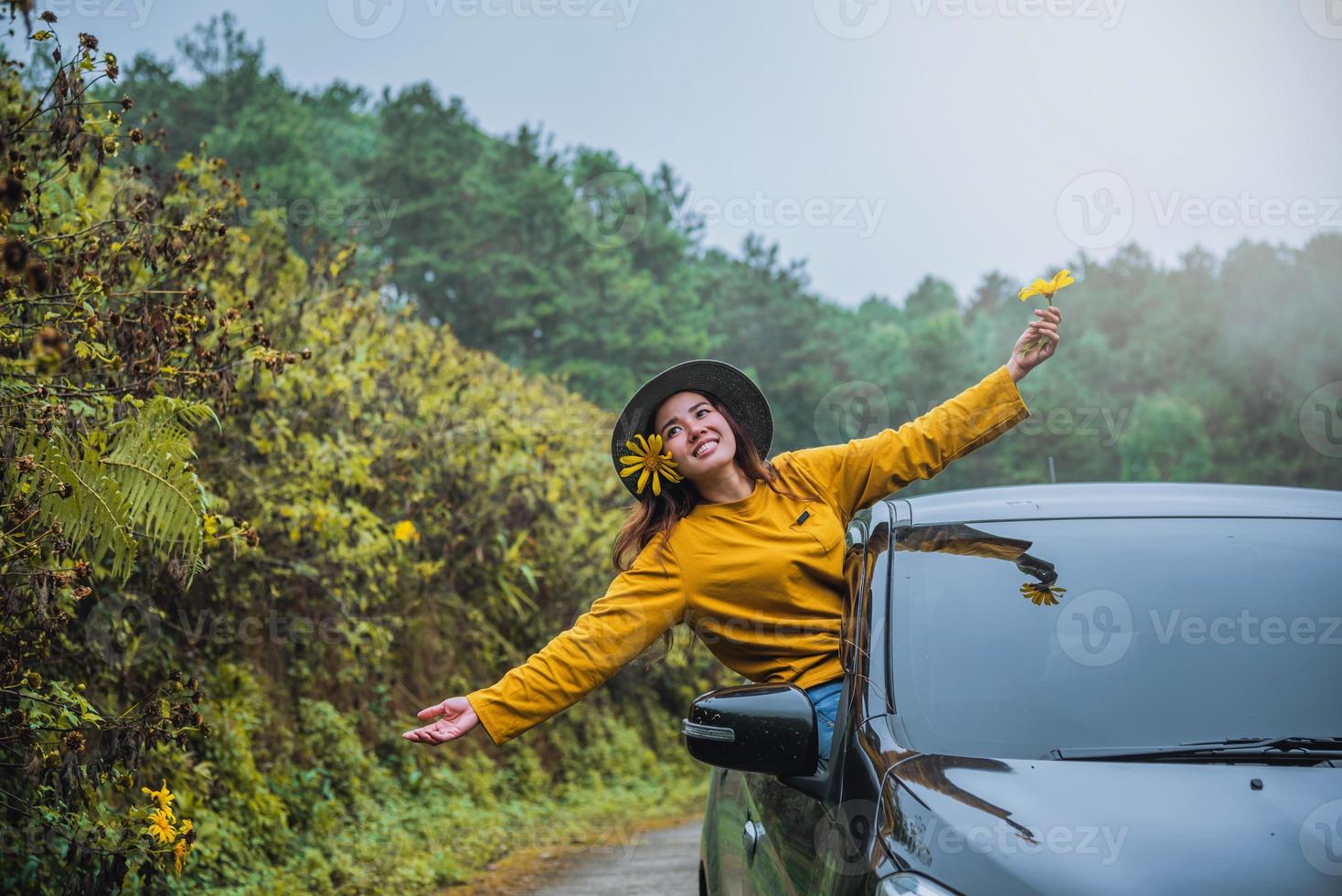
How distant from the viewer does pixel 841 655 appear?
328 cm

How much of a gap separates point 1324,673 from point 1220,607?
0.25 metres

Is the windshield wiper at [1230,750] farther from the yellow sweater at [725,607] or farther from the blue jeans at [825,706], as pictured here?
the yellow sweater at [725,607]

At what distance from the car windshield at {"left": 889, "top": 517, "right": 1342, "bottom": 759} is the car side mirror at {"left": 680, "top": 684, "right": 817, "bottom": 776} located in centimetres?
22

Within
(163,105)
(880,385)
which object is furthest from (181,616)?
(880,385)

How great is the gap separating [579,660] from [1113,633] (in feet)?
4.60

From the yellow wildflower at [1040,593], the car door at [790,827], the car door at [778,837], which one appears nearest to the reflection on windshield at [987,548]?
the yellow wildflower at [1040,593]

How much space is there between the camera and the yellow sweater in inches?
137

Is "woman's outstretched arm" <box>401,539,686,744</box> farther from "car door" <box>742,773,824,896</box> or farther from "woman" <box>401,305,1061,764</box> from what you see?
"car door" <box>742,773,824,896</box>

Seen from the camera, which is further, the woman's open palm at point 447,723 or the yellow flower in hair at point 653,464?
the yellow flower in hair at point 653,464

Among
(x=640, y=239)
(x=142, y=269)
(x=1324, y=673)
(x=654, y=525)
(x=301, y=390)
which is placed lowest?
(x=1324, y=673)

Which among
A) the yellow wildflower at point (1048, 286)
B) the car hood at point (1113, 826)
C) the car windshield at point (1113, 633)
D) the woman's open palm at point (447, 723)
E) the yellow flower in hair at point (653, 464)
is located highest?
the yellow wildflower at point (1048, 286)

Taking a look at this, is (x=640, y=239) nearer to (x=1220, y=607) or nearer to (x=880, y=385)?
(x=880, y=385)

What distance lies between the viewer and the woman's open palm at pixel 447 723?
3238 millimetres

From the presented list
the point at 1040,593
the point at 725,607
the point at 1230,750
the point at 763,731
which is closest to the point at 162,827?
the point at 725,607
